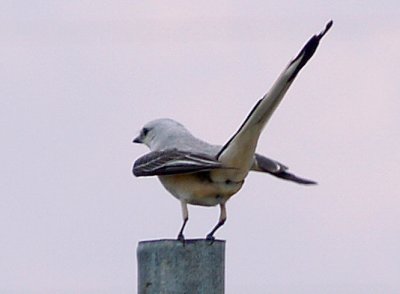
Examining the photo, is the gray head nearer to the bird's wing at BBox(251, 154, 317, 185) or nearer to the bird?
the bird

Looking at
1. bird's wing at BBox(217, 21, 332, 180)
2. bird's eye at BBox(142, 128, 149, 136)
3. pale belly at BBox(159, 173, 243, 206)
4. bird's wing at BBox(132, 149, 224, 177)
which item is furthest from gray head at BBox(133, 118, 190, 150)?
bird's wing at BBox(217, 21, 332, 180)

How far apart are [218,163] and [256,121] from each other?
0.30m

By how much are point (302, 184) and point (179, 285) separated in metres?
1.50

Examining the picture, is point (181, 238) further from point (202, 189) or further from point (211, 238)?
point (202, 189)

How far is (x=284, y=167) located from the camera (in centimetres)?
546

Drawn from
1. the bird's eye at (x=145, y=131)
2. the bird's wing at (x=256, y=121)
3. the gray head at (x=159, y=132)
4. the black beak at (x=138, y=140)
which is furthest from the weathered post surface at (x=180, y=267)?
the black beak at (x=138, y=140)

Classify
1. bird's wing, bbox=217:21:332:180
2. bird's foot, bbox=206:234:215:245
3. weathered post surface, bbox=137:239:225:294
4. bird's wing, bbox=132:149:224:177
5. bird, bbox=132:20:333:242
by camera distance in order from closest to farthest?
weathered post surface, bbox=137:239:225:294, bird's foot, bbox=206:234:215:245, bird's wing, bbox=217:21:332:180, bird, bbox=132:20:333:242, bird's wing, bbox=132:149:224:177

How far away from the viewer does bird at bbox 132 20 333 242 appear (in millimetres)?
4809

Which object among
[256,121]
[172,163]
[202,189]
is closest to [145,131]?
[172,163]

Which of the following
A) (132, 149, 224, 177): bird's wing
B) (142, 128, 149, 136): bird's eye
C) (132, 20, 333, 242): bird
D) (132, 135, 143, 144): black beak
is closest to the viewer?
(132, 20, 333, 242): bird

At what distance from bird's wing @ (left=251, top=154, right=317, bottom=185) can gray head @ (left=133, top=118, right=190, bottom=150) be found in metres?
0.52

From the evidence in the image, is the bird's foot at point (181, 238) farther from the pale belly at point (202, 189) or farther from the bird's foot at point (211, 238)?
the pale belly at point (202, 189)

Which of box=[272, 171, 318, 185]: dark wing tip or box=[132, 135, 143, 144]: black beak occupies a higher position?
box=[132, 135, 143, 144]: black beak

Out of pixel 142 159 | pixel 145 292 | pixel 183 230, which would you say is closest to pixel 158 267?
pixel 145 292
